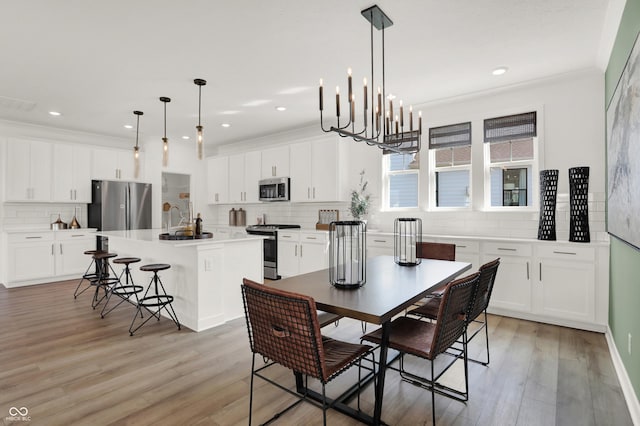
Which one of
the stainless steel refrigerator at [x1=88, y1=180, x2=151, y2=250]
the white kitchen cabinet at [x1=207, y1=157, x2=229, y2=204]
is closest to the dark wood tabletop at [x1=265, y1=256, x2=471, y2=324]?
the white kitchen cabinet at [x1=207, y1=157, x2=229, y2=204]

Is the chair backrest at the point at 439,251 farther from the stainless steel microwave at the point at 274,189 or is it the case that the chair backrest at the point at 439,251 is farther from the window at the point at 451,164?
the stainless steel microwave at the point at 274,189

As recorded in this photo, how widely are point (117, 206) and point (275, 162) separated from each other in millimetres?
3039

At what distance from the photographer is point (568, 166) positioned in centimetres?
382

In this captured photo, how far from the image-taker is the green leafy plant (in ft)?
17.0

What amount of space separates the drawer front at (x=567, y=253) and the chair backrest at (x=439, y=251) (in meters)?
1.03

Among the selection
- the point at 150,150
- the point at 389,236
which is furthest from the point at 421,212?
the point at 150,150

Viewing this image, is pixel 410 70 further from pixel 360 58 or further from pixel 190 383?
pixel 190 383

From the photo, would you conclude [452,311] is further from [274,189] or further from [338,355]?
[274,189]

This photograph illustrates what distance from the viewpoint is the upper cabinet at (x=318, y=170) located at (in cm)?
544

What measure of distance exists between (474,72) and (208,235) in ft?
11.4

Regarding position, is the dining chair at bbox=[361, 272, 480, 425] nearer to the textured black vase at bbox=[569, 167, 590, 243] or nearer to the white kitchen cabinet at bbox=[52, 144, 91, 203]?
the textured black vase at bbox=[569, 167, 590, 243]

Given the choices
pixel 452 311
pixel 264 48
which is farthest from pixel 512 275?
pixel 264 48

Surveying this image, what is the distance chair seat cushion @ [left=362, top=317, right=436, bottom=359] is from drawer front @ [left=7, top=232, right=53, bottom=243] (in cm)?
592

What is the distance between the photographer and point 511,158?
14.0 ft
